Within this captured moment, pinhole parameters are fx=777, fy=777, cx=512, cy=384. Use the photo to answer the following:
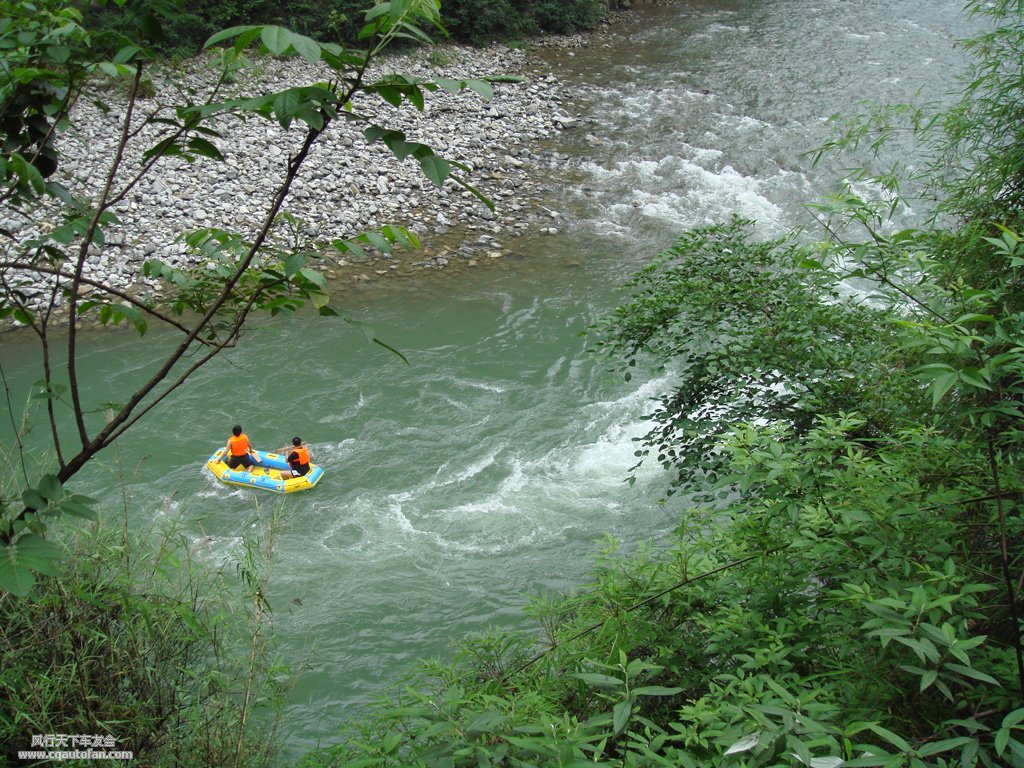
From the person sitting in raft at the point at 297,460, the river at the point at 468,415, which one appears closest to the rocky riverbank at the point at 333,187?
the river at the point at 468,415

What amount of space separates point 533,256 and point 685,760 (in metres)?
9.79

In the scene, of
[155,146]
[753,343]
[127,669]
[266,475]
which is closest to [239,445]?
Answer: [266,475]

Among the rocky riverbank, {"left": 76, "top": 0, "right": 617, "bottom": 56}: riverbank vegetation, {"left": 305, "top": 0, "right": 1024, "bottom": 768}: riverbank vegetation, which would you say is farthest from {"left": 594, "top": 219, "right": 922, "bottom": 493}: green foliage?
{"left": 76, "top": 0, "right": 617, "bottom": 56}: riverbank vegetation

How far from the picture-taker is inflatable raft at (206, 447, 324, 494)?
7.54 meters

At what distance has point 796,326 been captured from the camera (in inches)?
168

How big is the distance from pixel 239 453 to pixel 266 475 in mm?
363

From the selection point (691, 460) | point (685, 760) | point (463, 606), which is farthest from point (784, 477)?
point (463, 606)

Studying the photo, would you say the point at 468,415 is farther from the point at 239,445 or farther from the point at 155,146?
the point at 155,146

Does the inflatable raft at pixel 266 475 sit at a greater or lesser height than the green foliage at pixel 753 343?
lesser

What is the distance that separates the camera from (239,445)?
7.65m

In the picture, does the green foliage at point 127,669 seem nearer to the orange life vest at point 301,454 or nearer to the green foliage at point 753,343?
the green foliage at point 753,343

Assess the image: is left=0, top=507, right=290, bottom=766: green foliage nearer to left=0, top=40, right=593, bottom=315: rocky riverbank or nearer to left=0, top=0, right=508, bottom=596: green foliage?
left=0, top=0, right=508, bottom=596: green foliage

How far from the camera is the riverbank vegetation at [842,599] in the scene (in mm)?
1897

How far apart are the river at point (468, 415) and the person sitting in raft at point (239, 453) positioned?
26 centimetres
